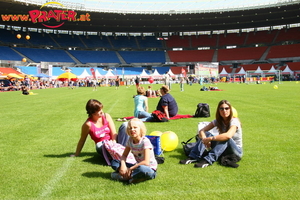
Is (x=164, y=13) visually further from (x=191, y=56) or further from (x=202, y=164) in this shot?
(x=202, y=164)

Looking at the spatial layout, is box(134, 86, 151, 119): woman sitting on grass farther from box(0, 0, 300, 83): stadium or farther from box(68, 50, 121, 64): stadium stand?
box(68, 50, 121, 64): stadium stand

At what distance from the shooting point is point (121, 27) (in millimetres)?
65812

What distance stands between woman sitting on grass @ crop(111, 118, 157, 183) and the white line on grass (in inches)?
32.8

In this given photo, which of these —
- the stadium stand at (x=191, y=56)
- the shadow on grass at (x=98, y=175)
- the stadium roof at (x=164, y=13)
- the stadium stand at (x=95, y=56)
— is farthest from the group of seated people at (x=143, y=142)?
the stadium stand at (x=191, y=56)

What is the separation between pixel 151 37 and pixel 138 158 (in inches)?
2870

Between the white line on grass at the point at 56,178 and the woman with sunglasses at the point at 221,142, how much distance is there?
197cm

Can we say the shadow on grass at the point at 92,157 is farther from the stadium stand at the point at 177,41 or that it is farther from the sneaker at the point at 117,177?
the stadium stand at the point at 177,41

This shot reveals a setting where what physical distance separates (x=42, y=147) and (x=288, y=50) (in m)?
67.9

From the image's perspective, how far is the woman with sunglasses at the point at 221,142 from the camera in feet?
14.0

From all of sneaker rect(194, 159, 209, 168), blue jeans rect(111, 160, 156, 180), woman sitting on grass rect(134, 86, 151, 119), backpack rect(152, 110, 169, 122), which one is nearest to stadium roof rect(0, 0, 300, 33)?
woman sitting on grass rect(134, 86, 151, 119)

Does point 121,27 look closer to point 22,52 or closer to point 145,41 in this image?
point 145,41

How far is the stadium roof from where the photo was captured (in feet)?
161

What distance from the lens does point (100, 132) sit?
15.9 feet

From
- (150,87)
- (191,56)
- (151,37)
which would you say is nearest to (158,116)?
(150,87)
